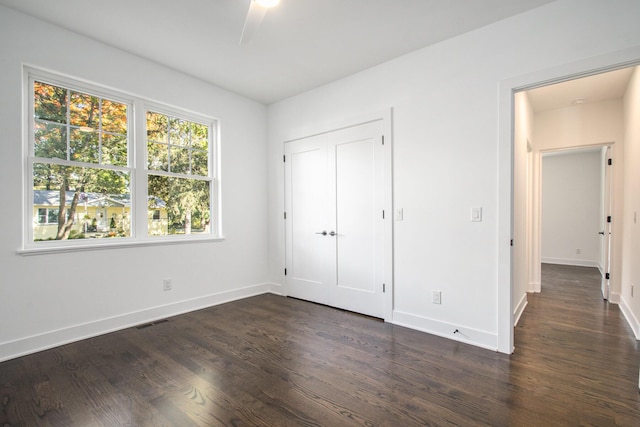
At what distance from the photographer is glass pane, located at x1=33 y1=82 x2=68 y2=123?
8.77ft

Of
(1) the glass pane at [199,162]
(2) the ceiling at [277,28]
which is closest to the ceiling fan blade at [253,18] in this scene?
(2) the ceiling at [277,28]

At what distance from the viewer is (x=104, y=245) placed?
9.66 ft

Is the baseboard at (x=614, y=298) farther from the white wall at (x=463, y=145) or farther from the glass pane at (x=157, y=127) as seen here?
the glass pane at (x=157, y=127)

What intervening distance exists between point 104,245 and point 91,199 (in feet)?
1.57

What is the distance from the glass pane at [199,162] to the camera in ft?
12.5

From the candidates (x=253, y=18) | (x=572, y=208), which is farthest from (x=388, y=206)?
(x=572, y=208)

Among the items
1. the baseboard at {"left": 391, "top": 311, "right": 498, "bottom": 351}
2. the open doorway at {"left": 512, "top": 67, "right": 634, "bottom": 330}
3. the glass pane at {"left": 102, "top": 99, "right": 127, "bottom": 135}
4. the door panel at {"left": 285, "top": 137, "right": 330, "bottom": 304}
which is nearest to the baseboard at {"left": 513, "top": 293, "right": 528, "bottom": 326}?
the open doorway at {"left": 512, "top": 67, "right": 634, "bottom": 330}

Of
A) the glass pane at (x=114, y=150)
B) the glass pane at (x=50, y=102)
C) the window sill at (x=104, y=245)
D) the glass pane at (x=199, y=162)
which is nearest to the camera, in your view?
the window sill at (x=104, y=245)

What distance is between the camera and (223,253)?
13.2 feet

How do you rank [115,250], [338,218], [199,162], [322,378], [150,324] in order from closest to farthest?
1. [322,378]
2. [115,250]
3. [150,324]
4. [338,218]
5. [199,162]

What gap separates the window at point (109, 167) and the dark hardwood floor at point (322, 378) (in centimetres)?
111

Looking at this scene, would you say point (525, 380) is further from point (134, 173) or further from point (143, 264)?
point (134, 173)

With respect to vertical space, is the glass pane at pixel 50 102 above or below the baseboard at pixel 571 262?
above

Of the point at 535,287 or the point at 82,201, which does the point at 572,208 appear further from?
the point at 82,201
